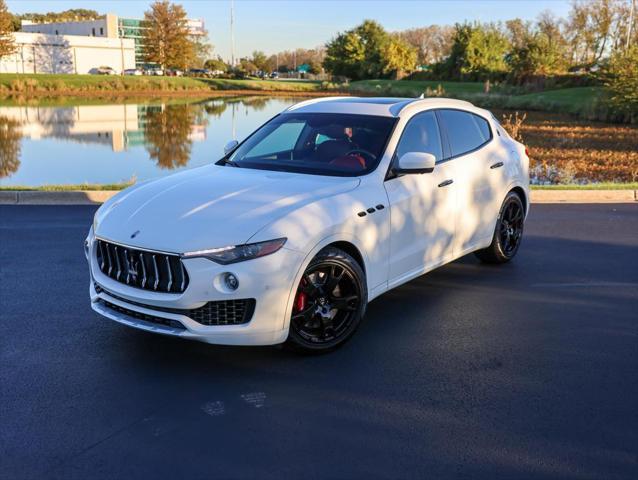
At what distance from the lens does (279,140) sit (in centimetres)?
611

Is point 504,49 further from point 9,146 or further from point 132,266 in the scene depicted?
point 132,266

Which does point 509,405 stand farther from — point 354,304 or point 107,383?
point 107,383

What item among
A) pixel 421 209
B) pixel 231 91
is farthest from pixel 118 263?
pixel 231 91

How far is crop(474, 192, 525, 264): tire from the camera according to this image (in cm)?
704

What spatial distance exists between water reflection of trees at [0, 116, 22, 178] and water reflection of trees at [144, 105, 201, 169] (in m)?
3.82

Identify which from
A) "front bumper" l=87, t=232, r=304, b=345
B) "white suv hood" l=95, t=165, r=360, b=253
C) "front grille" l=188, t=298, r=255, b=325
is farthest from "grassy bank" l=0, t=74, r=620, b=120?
"front grille" l=188, t=298, r=255, b=325

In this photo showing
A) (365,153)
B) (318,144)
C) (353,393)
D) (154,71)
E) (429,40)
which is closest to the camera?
(353,393)

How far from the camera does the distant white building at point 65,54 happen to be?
8975 cm

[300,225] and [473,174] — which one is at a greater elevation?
[473,174]

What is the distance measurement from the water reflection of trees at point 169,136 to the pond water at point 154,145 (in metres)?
0.03

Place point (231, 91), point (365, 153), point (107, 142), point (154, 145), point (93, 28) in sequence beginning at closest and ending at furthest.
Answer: point (365, 153)
point (154, 145)
point (107, 142)
point (231, 91)
point (93, 28)

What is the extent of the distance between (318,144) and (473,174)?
1.61 meters

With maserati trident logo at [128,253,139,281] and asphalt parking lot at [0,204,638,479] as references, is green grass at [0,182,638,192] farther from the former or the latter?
maserati trident logo at [128,253,139,281]

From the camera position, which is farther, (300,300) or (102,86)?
(102,86)
